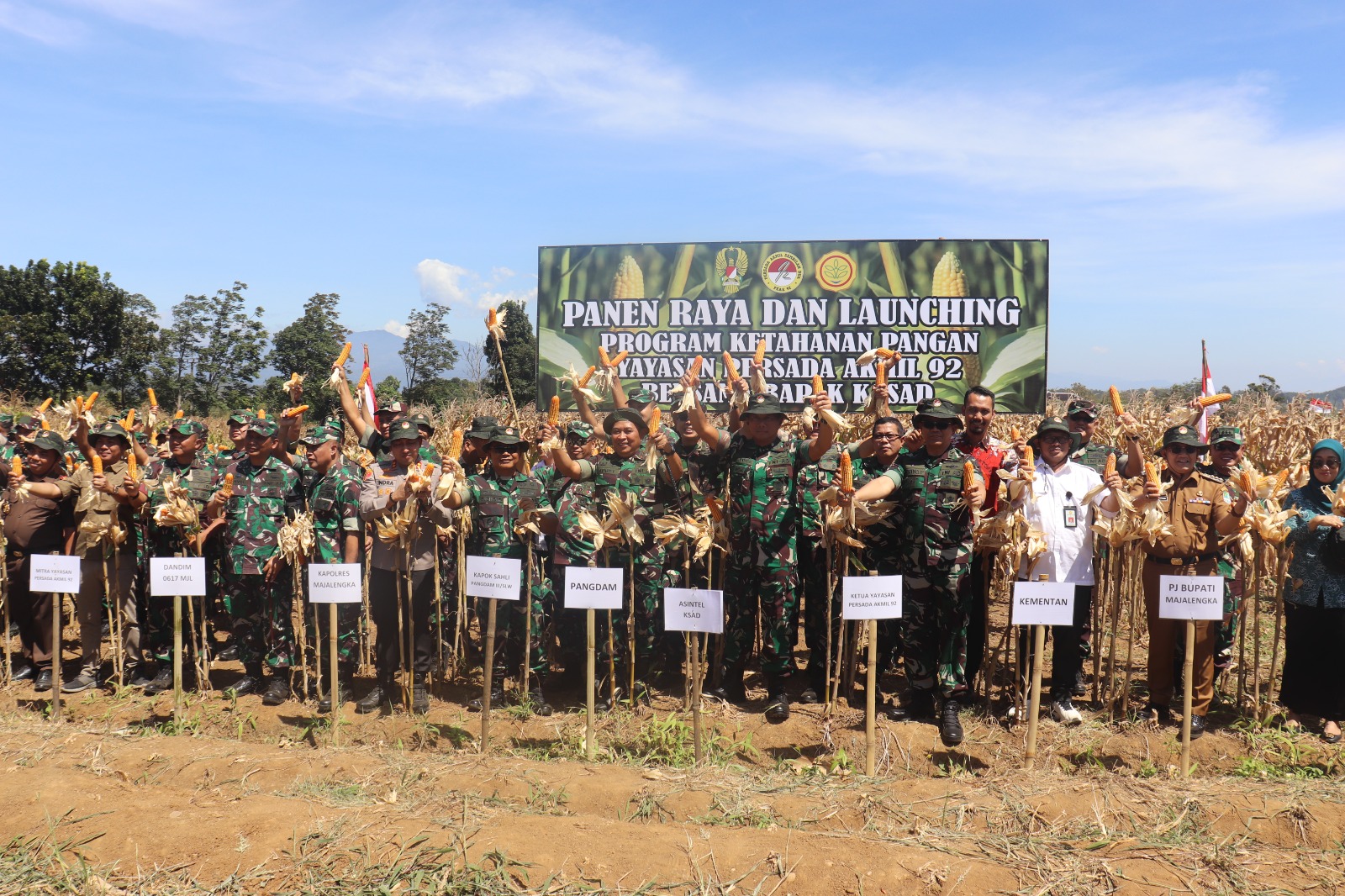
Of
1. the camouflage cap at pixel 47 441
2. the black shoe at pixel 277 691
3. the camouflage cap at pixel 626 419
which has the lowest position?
the black shoe at pixel 277 691

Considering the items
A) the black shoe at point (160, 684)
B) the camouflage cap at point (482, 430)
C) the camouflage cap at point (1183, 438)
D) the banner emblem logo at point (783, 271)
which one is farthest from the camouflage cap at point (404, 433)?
the banner emblem logo at point (783, 271)

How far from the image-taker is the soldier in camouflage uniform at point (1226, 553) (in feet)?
18.5

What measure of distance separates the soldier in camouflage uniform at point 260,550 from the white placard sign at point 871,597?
3.99m

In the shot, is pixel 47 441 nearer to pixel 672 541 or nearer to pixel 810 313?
pixel 672 541

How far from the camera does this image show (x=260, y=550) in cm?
618

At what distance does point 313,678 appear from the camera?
A: 667 cm

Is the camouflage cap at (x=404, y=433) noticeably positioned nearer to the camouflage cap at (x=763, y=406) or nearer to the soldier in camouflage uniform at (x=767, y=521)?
the soldier in camouflage uniform at (x=767, y=521)

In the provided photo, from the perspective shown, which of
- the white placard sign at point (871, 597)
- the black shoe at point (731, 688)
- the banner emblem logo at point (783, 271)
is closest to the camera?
the white placard sign at point (871, 597)

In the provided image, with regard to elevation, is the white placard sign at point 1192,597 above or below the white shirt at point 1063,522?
below

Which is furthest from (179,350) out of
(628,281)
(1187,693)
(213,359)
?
(1187,693)

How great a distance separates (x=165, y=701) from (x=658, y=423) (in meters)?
4.26

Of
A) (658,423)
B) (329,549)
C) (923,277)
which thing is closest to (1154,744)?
(658,423)

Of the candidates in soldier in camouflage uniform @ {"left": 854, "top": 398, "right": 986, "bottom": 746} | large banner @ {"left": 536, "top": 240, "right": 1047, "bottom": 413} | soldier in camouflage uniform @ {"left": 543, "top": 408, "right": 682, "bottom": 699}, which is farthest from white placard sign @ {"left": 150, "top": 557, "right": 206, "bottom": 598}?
large banner @ {"left": 536, "top": 240, "right": 1047, "bottom": 413}

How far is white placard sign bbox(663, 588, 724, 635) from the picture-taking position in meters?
5.04
